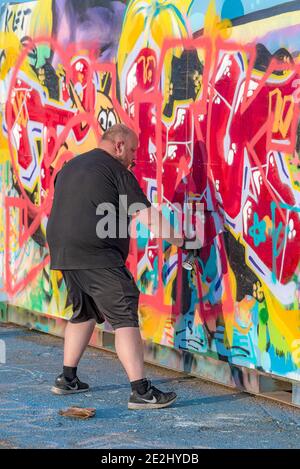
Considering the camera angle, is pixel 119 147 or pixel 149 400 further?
pixel 119 147

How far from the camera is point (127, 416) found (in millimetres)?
6273

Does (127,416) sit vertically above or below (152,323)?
below

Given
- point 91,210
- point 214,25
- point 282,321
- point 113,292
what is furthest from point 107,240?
point 214,25

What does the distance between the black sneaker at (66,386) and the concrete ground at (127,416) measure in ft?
0.19

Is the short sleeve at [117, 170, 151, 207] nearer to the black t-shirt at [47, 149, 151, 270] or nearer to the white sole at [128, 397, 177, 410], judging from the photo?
the black t-shirt at [47, 149, 151, 270]

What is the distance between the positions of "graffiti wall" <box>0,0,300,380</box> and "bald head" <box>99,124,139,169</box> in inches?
22.7

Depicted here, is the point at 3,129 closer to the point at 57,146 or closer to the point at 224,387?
the point at 57,146

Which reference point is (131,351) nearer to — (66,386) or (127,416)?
(127,416)

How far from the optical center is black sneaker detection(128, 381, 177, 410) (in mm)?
6422

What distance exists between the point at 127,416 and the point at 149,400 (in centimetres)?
20

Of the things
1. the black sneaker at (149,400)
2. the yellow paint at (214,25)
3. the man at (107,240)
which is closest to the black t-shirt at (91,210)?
the man at (107,240)

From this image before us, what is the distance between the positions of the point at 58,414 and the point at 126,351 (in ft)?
1.76

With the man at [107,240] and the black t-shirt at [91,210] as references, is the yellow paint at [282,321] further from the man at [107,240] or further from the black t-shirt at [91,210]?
the black t-shirt at [91,210]
